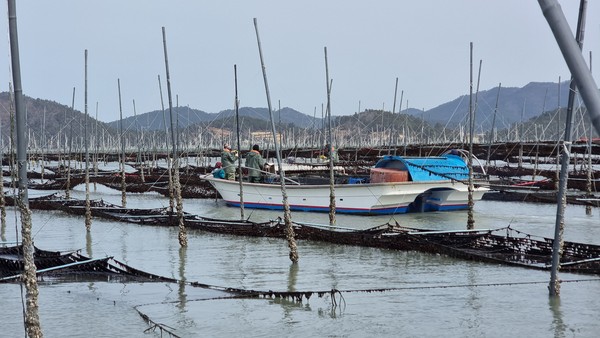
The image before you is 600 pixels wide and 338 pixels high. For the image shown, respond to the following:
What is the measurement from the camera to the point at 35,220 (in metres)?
33.1

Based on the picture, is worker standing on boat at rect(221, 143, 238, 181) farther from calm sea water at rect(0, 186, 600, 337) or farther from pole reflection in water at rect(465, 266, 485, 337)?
pole reflection in water at rect(465, 266, 485, 337)

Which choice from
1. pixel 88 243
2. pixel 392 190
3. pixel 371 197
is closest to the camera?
pixel 88 243

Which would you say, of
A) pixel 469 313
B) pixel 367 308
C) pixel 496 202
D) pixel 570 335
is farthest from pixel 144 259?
pixel 496 202

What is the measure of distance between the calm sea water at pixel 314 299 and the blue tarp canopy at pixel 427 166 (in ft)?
32.1

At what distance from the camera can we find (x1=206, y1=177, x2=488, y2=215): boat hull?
3112 centimetres

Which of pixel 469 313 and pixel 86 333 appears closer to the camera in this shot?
pixel 86 333

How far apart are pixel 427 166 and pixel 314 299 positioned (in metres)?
17.8

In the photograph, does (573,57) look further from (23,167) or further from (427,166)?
(427,166)

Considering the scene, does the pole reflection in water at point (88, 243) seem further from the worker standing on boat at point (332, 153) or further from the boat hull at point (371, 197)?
the boat hull at point (371, 197)

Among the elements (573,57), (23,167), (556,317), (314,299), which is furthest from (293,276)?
(573,57)

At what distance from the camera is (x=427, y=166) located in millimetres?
31766

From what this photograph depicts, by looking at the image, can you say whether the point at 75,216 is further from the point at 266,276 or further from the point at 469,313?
the point at 469,313

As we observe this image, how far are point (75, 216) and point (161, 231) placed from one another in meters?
8.04

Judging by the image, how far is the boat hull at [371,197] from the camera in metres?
31.1
